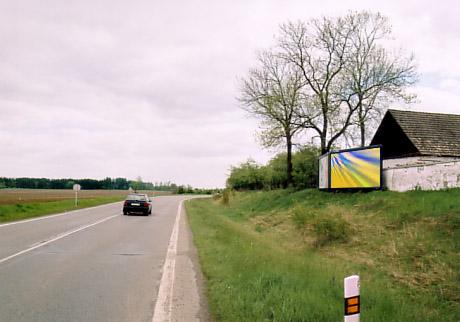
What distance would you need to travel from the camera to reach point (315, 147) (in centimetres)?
3519

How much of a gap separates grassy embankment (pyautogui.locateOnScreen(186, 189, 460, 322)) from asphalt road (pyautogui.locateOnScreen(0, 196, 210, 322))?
23.0 inches

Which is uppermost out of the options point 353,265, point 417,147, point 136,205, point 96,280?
point 417,147

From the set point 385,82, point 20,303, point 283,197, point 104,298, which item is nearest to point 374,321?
point 104,298

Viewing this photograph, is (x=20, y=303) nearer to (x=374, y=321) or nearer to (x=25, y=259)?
(x=25, y=259)

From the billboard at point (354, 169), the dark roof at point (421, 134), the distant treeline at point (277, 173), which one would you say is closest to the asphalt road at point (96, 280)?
the billboard at point (354, 169)

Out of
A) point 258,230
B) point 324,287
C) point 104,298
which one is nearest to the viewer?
point 104,298

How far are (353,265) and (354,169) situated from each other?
12354 mm

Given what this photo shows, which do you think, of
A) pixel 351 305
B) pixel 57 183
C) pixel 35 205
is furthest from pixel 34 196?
pixel 57 183

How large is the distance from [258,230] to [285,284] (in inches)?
465

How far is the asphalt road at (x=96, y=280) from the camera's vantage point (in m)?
5.23

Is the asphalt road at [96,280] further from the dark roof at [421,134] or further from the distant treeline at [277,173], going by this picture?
the distant treeline at [277,173]

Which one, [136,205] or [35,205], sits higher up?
[136,205]

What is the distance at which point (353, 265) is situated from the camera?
924 cm

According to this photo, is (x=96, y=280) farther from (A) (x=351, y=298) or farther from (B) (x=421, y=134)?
(B) (x=421, y=134)
